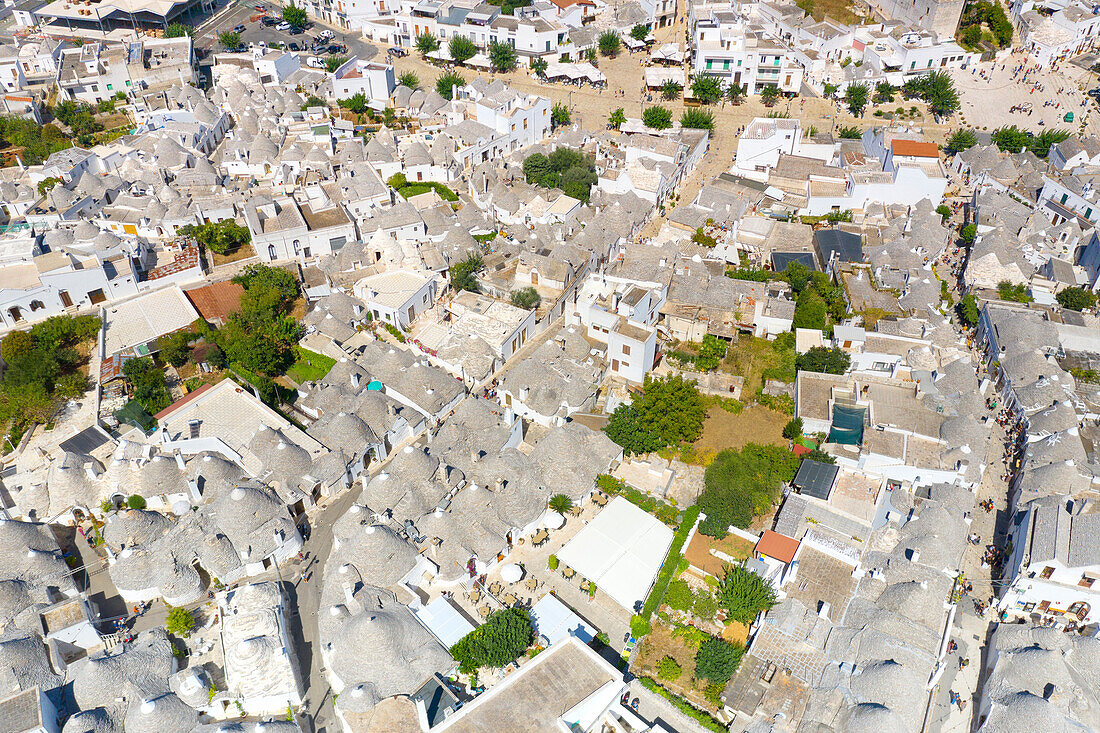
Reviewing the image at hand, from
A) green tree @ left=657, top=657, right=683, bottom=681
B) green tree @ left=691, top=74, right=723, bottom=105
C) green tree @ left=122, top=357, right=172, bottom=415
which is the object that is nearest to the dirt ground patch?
green tree @ left=657, top=657, right=683, bottom=681

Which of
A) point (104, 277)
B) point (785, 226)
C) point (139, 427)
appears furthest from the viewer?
point (785, 226)

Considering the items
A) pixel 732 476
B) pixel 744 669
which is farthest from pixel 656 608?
pixel 732 476

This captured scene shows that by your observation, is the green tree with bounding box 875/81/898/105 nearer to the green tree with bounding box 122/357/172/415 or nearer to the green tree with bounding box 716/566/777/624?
the green tree with bounding box 716/566/777/624

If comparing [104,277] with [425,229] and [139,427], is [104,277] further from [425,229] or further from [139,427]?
[425,229]

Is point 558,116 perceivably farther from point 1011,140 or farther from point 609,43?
point 1011,140

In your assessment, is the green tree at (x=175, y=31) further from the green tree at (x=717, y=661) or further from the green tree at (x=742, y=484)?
the green tree at (x=717, y=661)

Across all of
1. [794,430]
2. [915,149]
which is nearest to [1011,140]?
[915,149]
